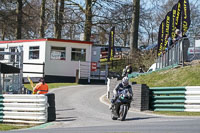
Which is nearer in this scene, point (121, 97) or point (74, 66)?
point (121, 97)

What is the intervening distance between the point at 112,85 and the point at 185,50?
4.35m

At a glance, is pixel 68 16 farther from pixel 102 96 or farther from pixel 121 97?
pixel 121 97

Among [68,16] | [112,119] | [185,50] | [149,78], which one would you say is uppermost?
[68,16]

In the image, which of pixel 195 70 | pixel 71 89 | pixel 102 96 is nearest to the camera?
pixel 195 70

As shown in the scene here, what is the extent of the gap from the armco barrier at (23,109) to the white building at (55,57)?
17970mm

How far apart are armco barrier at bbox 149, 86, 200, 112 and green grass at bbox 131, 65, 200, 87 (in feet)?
6.43

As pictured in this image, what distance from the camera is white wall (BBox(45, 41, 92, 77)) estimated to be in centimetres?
3566

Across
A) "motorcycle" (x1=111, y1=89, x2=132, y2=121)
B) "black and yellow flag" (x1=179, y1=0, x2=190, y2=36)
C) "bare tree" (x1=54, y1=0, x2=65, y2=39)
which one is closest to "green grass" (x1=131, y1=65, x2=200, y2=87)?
"black and yellow flag" (x1=179, y1=0, x2=190, y2=36)

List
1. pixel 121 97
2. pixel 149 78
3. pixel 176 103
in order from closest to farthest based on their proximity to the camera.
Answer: pixel 121 97 → pixel 176 103 → pixel 149 78

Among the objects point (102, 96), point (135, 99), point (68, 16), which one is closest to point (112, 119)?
point (135, 99)

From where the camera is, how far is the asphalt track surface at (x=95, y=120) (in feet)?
38.2

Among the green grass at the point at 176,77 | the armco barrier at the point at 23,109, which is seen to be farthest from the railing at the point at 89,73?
the armco barrier at the point at 23,109

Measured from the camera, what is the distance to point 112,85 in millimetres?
22672

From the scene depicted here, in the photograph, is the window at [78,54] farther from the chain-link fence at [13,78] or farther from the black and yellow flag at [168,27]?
the chain-link fence at [13,78]
